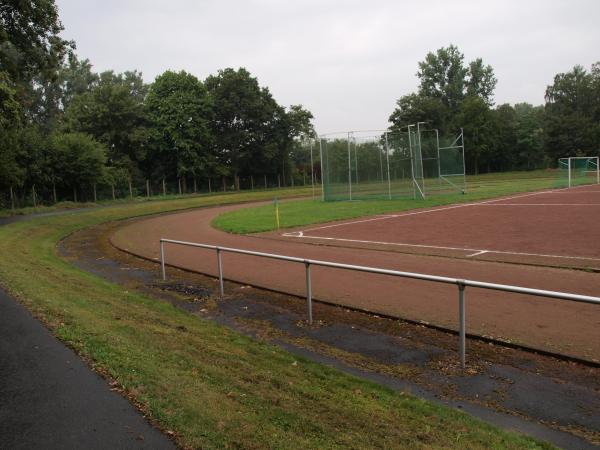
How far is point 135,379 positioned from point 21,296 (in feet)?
14.8

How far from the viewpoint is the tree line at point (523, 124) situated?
252ft

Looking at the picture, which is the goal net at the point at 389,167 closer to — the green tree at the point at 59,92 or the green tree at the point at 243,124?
the green tree at the point at 243,124

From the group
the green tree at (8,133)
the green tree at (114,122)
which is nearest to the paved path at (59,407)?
the green tree at (8,133)

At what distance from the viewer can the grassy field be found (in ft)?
12.7

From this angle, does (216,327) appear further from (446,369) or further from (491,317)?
(491,317)

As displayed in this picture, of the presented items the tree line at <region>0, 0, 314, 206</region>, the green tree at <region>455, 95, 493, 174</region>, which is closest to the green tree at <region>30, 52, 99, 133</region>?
the tree line at <region>0, 0, 314, 206</region>

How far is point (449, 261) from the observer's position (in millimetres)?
11680

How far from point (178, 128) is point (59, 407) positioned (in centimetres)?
5563

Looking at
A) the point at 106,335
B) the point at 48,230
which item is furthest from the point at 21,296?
the point at 48,230

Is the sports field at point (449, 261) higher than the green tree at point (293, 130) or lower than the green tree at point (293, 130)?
lower

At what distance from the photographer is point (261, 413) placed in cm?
421

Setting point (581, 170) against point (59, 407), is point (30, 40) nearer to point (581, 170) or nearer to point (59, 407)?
point (59, 407)

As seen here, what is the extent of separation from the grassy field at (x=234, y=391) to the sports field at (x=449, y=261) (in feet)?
7.60

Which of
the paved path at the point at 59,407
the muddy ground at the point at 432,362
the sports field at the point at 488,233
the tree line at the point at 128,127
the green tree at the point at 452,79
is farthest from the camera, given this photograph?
the green tree at the point at 452,79
